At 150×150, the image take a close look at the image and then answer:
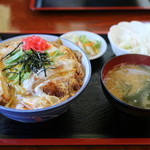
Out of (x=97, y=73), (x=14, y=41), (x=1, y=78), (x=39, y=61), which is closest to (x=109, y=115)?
(x=97, y=73)

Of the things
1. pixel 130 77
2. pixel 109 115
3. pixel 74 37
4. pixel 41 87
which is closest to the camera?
pixel 41 87

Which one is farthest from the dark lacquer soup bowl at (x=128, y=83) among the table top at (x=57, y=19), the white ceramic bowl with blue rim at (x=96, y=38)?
the table top at (x=57, y=19)

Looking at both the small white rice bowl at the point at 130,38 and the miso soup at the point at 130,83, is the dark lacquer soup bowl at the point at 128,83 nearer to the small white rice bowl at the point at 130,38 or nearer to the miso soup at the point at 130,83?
the miso soup at the point at 130,83

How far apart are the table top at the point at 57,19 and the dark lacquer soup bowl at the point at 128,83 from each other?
1001 millimetres

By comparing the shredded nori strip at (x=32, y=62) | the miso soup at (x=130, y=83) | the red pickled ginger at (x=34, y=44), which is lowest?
the miso soup at (x=130, y=83)

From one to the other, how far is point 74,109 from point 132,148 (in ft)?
1.78

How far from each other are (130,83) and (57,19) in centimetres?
171

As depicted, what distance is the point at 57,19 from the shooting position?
287 cm

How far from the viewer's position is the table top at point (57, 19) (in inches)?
107

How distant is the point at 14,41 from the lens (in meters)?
1.76

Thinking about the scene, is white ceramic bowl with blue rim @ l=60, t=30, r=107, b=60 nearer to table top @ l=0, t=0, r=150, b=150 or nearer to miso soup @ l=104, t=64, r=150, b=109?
table top @ l=0, t=0, r=150, b=150

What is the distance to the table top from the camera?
271 centimetres

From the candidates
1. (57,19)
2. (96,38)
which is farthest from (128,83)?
(57,19)

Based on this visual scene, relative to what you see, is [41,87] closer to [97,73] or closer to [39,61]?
[39,61]
